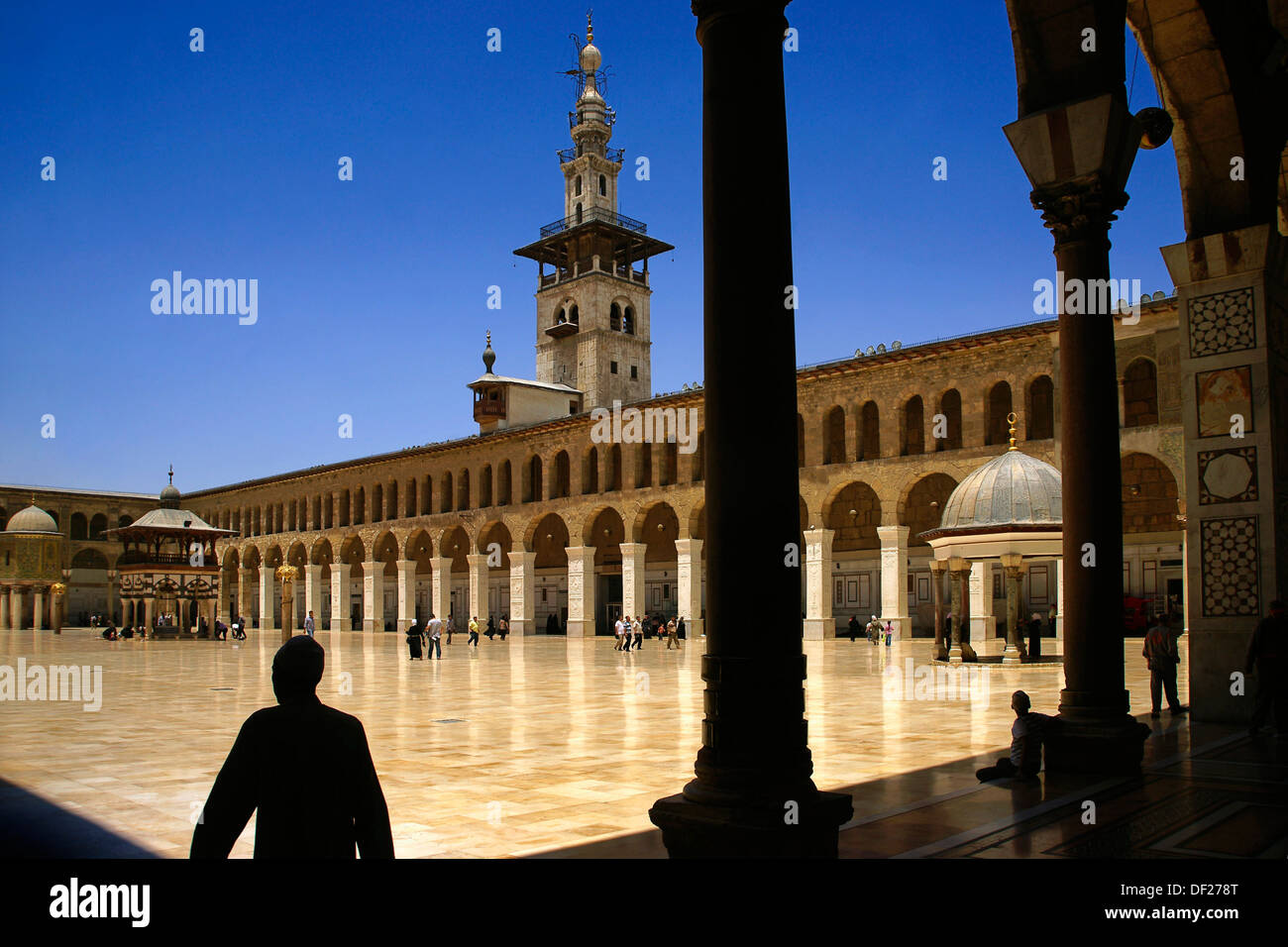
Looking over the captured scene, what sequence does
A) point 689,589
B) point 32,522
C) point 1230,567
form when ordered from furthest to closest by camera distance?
1. point 32,522
2. point 689,589
3. point 1230,567

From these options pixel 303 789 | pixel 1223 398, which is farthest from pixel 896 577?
pixel 303 789

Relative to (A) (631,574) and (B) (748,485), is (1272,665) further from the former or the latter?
(A) (631,574)

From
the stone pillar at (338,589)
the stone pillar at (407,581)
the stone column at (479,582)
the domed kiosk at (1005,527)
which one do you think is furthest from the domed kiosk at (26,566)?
the domed kiosk at (1005,527)

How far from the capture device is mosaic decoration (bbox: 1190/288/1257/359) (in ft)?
31.1

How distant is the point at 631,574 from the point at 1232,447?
29041 millimetres

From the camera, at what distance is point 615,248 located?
5628cm

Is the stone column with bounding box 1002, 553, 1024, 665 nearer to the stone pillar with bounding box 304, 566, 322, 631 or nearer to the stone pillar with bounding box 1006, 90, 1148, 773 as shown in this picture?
the stone pillar with bounding box 1006, 90, 1148, 773

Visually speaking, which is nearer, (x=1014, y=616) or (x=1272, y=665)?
(x=1272, y=665)

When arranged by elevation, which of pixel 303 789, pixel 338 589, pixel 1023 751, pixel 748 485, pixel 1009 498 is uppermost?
pixel 1009 498

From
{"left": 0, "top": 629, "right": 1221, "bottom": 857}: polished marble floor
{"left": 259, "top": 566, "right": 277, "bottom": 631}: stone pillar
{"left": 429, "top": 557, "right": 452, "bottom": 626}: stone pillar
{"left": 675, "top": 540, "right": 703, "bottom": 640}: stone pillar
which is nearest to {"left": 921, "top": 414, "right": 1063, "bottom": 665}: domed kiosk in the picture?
{"left": 0, "top": 629, "right": 1221, "bottom": 857}: polished marble floor

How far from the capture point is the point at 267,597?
55.5m

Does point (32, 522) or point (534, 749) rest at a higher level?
point (32, 522)

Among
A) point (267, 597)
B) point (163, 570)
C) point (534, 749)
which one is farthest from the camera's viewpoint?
point (267, 597)
